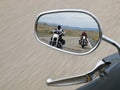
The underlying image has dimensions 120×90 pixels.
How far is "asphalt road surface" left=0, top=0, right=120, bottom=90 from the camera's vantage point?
14.3 ft

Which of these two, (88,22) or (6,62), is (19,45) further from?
(88,22)

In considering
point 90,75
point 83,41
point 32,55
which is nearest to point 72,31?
point 83,41

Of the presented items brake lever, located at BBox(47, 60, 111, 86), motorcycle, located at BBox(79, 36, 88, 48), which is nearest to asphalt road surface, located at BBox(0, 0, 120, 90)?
brake lever, located at BBox(47, 60, 111, 86)

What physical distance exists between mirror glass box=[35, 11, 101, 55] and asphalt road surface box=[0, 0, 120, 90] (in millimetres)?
2438

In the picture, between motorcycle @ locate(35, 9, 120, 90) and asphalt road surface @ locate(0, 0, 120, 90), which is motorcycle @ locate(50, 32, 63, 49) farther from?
asphalt road surface @ locate(0, 0, 120, 90)

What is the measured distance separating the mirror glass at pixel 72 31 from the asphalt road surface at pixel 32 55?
8.00 ft

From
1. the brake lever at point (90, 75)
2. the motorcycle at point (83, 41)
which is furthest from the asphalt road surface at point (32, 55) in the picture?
the motorcycle at point (83, 41)

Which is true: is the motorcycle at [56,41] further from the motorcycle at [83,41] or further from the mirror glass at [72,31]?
the motorcycle at [83,41]

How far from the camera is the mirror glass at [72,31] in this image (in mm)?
1457

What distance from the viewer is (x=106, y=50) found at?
5.26 metres

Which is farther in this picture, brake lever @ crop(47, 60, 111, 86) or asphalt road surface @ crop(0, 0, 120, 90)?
asphalt road surface @ crop(0, 0, 120, 90)

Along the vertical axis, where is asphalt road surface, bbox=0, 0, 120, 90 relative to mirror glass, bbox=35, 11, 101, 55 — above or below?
below

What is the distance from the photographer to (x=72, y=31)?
1.50m

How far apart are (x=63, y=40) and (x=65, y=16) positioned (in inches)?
4.5
